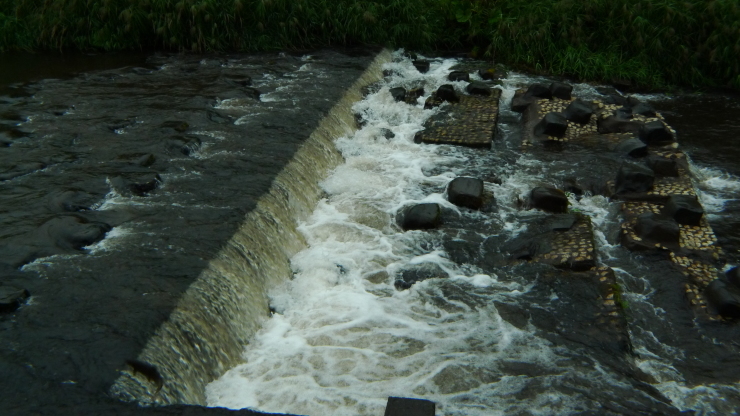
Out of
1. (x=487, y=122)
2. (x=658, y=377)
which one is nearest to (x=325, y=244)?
(x=658, y=377)

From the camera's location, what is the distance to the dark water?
15.4 feet

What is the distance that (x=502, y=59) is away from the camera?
1349 cm

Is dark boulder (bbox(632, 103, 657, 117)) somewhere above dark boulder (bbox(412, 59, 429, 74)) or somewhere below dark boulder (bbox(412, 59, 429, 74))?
above

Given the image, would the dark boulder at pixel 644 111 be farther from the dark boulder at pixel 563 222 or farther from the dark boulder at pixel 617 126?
the dark boulder at pixel 563 222

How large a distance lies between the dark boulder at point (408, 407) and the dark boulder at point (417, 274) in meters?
2.10

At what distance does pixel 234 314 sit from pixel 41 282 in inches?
60.3

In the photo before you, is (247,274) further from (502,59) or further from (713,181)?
(502,59)

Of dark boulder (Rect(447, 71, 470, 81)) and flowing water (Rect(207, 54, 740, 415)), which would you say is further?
dark boulder (Rect(447, 71, 470, 81))

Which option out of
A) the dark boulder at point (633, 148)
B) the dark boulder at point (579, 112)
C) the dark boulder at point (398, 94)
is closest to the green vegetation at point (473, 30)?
the dark boulder at point (398, 94)

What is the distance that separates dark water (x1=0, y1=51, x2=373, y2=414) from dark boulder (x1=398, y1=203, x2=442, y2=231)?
1.55 metres

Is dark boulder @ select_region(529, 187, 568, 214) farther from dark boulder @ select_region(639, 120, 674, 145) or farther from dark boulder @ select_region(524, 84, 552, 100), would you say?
dark boulder @ select_region(524, 84, 552, 100)

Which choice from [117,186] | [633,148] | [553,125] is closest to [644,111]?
[633,148]

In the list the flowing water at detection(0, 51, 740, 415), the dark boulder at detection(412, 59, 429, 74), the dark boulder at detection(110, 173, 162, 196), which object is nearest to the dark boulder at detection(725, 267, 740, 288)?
the flowing water at detection(0, 51, 740, 415)

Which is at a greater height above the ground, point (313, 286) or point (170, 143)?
point (170, 143)
